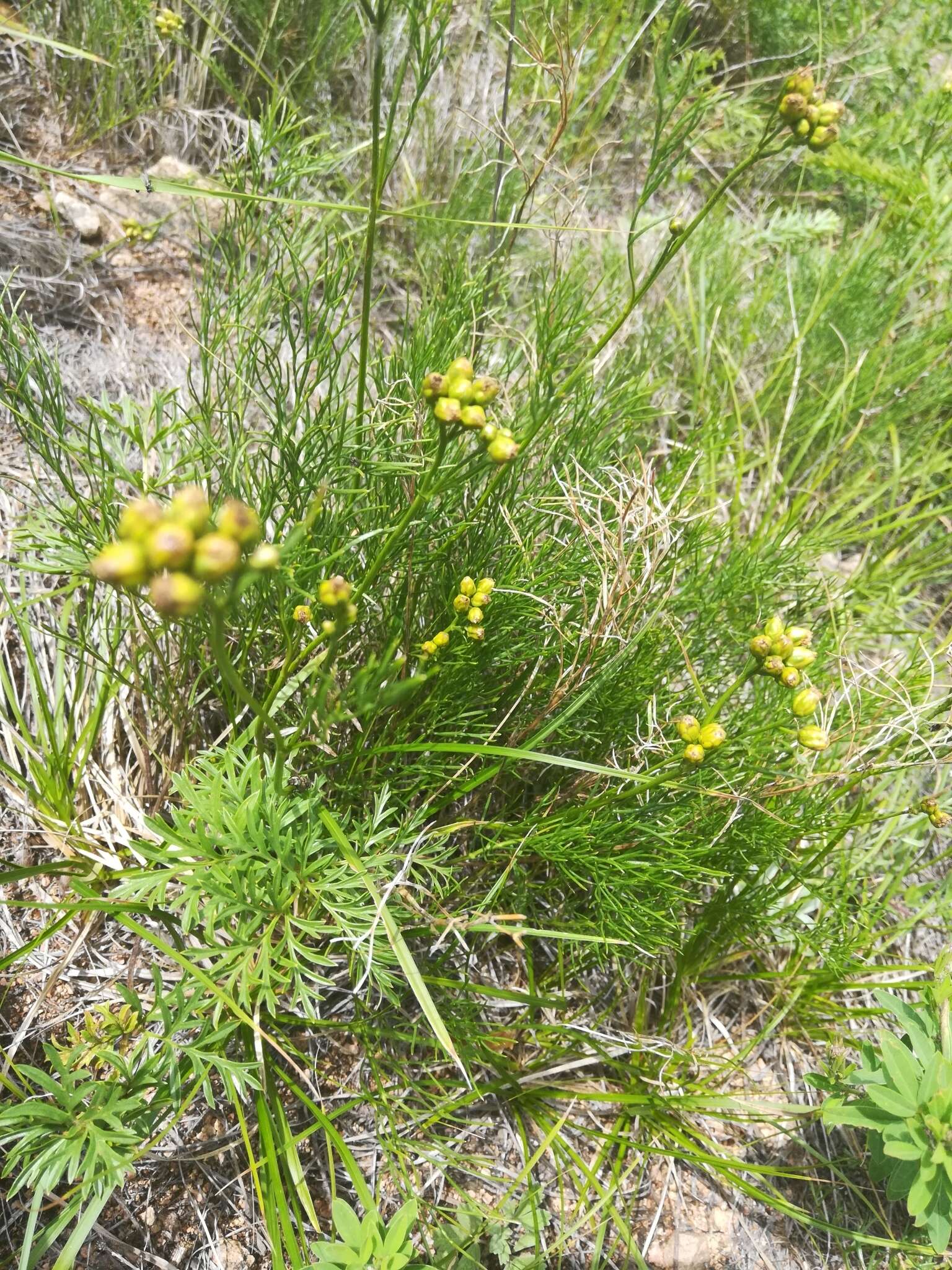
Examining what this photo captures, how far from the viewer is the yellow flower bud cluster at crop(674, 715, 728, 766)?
4.45 ft

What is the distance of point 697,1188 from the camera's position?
202 centimetres

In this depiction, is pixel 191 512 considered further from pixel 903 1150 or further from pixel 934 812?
pixel 903 1150

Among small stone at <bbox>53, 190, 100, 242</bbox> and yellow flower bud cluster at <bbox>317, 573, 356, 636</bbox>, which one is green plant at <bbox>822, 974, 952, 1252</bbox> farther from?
small stone at <bbox>53, 190, 100, 242</bbox>

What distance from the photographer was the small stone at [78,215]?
2760mm

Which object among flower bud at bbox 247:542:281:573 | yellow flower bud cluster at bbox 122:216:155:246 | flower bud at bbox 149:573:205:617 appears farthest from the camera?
yellow flower bud cluster at bbox 122:216:155:246

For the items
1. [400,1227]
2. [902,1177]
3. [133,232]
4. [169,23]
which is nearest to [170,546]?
[400,1227]

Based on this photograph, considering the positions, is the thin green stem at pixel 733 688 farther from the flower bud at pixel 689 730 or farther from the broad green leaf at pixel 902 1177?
the broad green leaf at pixel 902 1177

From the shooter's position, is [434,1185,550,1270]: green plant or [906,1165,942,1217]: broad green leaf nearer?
[906,1165,942,1217]: broad green leaf

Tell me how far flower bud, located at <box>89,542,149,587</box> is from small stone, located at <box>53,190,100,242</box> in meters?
2.48

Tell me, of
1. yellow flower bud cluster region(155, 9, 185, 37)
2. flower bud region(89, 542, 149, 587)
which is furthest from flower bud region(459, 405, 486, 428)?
yellow flower bud cluster region(155, 9, 185, 37)

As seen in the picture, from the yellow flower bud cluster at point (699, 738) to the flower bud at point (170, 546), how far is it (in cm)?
86

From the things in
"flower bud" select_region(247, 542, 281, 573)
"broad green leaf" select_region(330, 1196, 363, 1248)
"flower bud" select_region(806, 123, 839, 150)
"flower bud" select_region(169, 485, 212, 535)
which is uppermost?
"flower bud" select_region(806, 123, 839, 150)

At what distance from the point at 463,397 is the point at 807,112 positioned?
76 cm

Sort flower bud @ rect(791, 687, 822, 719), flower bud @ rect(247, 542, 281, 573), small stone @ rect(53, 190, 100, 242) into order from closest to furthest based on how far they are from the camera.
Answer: flower bud @ rect(247, 542, 281, 573)
flower bud @ rect(791, 687, 822, 719)
small stone @ rect(53, 190, 100, 242)
